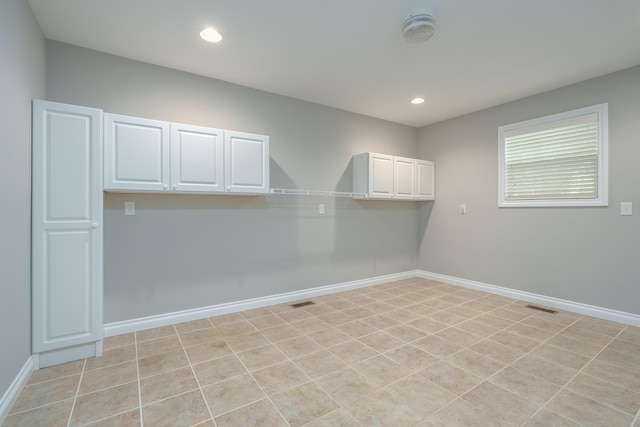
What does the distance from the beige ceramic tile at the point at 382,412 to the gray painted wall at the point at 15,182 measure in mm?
2035

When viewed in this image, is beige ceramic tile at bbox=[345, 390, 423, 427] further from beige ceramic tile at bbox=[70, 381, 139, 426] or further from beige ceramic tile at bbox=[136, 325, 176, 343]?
beige ceramic tile at bbox=[136, 325, 176, 343]

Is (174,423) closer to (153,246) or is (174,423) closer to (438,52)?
(153,246)

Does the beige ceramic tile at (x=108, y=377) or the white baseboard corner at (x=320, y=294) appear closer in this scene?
the beige ceramic tile at (x=108, y=377)

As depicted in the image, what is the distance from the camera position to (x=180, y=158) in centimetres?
281

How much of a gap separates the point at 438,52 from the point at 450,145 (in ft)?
7.38

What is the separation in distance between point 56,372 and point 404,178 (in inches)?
171

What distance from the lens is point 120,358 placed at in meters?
2.34

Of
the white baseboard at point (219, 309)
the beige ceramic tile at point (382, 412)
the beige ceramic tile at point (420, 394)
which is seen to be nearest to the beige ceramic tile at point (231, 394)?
the beige ceramic tile at point (382, 412)

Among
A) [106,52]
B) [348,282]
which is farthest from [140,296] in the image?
[348,282]

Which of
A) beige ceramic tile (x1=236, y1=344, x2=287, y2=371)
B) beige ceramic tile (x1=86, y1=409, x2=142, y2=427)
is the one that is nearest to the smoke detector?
beige ceramic tile (x1=236, y1=344, x2=287, y2=371)

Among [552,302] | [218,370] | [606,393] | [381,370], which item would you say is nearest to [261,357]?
[218,370]

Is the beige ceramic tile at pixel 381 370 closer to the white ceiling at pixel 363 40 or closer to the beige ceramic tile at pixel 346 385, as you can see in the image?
the beige ceramic tile at pixel 346 385

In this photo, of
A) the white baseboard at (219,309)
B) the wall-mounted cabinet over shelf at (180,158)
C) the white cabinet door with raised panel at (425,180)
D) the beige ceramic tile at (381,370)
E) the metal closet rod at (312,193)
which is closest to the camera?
the beige ceramic tile at (381,370)

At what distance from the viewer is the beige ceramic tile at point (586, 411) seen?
1640mm
